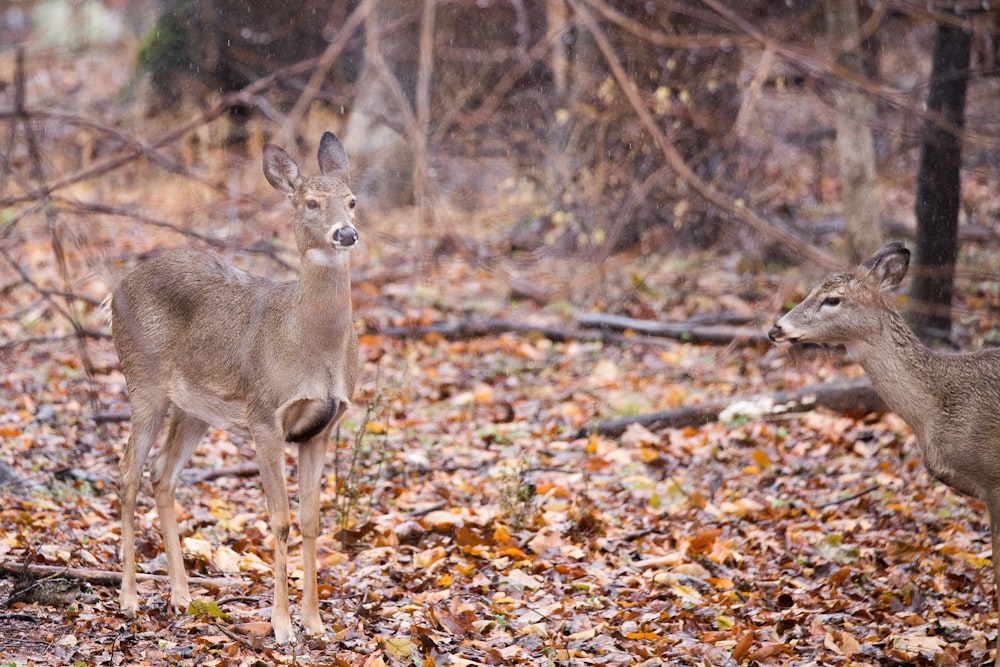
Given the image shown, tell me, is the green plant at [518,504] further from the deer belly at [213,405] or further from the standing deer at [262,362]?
the deer belly at [213,405]

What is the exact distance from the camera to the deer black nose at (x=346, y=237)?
4742mm

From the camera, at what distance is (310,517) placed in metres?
5.25

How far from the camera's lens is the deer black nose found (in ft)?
15.6

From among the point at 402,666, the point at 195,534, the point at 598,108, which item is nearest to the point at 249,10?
the point at 598,108

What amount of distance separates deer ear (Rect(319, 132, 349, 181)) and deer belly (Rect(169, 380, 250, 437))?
1231mm

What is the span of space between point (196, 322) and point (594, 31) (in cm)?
337

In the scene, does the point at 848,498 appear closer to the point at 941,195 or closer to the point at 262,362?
the point at 941,195

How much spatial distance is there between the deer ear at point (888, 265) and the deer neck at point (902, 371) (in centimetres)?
19

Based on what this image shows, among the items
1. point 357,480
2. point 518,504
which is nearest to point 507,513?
point 518,504

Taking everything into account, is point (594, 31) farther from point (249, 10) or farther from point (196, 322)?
point (249, 10)

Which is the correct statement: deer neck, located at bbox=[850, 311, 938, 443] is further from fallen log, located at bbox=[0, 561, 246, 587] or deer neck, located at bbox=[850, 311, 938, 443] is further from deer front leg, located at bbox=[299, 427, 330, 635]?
fallen log, located at bbox=[0, 561, 246, 587]

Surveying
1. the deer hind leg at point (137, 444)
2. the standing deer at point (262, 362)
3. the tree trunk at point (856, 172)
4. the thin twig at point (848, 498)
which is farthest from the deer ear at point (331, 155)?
the tree trunk at point (856, 172)

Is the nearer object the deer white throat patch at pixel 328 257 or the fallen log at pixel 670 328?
the deer white throat patch at pixel 328 257

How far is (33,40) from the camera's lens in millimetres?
2742
